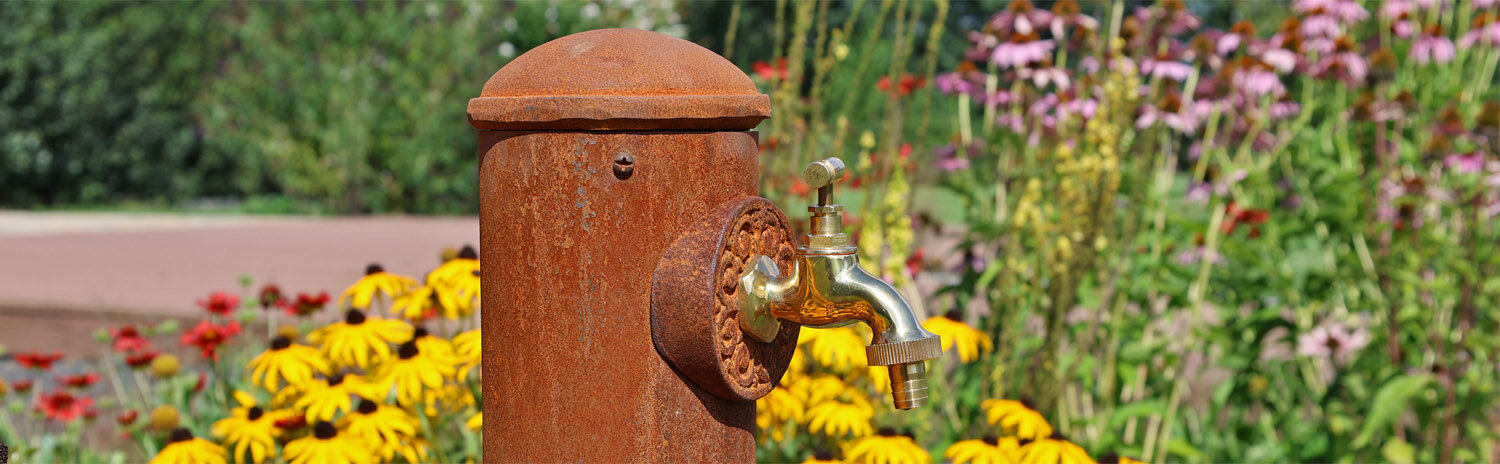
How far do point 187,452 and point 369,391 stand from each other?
291mm

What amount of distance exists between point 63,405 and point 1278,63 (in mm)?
3085

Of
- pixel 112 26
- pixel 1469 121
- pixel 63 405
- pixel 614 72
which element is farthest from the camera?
pixel 112 26

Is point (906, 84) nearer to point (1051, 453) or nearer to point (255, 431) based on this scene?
point (1051, 453)

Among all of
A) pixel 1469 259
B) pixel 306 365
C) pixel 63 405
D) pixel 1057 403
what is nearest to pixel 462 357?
pixel 306 365

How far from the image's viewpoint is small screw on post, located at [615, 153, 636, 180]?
1.29 meters

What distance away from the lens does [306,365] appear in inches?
86.4

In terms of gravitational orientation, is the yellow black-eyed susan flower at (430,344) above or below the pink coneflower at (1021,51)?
below

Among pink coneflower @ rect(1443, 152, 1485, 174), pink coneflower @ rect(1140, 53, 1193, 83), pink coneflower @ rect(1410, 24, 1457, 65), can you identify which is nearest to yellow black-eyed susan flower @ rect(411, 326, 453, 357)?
pink coneflower @ rect(1140, 53, 1193, 83)

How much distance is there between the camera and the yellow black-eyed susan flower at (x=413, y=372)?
201cm

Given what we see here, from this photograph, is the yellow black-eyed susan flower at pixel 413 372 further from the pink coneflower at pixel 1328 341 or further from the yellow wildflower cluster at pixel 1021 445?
the pink coneflower at pixel 1328 341

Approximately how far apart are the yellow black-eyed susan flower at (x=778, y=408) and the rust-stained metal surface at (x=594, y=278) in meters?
0.72

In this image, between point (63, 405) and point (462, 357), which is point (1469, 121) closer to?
point (462, 357)

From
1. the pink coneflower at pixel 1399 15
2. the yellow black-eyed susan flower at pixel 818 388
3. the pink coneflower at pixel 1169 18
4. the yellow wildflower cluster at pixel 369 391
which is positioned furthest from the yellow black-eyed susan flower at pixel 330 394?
the pink coneflower at pixel 1399 15

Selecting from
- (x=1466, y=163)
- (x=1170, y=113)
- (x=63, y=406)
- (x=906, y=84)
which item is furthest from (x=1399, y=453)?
(x=63, y=406)
